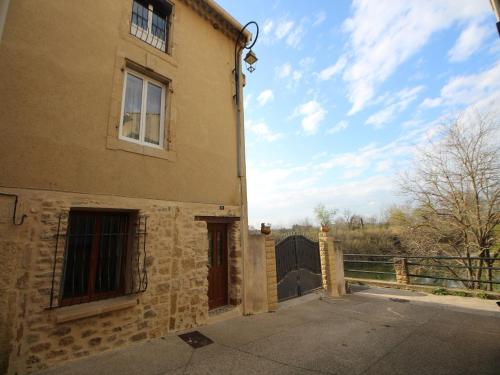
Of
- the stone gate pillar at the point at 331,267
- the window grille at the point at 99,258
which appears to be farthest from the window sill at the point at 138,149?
the stone gate pillar at the point at 331,267

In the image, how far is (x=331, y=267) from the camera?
7633 mm

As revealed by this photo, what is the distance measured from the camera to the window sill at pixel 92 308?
3.34 m

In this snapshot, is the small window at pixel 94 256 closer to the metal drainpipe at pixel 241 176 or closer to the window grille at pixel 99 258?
the window grille at pixel 99 258

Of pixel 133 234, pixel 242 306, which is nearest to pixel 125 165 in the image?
pixel 133 234

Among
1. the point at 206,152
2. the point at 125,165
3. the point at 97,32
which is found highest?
the point at 97,32

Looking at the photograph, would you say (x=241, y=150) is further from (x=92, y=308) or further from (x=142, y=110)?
(x=92, y=308)

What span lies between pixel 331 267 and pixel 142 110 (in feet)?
22.8

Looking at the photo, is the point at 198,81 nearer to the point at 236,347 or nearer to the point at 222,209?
the point at 222,209

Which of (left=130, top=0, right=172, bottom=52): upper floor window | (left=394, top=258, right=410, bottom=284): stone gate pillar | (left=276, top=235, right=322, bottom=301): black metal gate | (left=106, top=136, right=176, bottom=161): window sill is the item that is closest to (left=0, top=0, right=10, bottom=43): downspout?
(left=106, top=136, right=176, bottom=161): window sill

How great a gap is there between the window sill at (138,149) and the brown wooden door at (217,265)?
192 centimetres

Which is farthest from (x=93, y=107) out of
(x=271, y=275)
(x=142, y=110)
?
(x=271, y=275)

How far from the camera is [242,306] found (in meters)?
5.73

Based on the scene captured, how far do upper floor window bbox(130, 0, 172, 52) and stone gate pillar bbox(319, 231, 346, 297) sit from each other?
7.19 meters

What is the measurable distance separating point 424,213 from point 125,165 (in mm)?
13028
